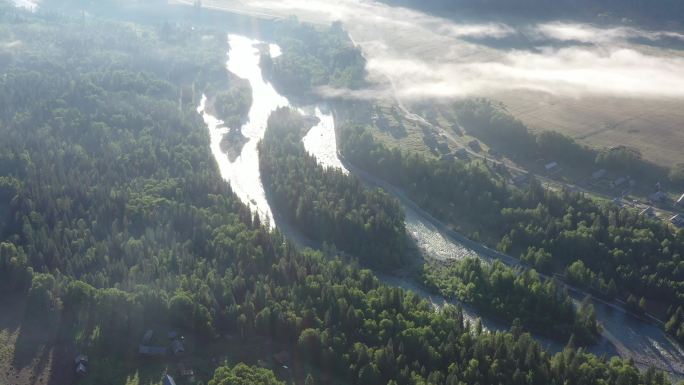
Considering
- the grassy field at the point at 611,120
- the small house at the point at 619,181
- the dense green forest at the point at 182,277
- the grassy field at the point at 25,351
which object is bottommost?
the grassy field at the point at 25,351

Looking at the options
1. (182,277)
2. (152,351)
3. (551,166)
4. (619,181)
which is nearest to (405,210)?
(551,166)

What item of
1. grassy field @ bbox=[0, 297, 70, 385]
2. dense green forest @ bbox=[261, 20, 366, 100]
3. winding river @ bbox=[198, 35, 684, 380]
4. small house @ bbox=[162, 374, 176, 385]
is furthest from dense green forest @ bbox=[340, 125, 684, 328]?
grassy field @ bbox=[0, 297, 70, 385]

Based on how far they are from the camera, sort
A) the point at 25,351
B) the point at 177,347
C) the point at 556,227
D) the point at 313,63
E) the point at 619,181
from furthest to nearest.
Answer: the point at 313,63, the point at 619,181, the point at 556,227, the point at 25,351, the point at 177,347

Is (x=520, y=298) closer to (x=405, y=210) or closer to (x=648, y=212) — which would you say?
(x=405, y=210)

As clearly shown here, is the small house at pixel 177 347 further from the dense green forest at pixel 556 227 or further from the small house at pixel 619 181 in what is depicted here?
the small house at pixel 619 181

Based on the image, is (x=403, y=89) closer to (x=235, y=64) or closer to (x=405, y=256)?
(x=235, y=64)

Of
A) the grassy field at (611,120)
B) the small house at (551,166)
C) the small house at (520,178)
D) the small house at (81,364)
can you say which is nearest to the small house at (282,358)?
the small house at (81,364)

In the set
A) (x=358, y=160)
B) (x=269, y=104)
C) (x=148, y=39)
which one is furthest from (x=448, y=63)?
(x=148, y=39)
